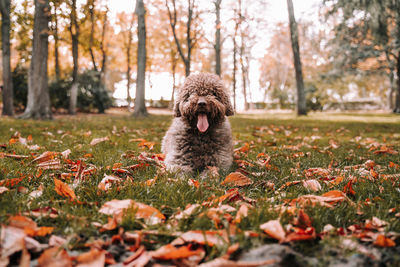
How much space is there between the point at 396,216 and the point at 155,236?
1768 mm

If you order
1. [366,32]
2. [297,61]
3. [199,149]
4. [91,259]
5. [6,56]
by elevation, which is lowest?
[91,259]

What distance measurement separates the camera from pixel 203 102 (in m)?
3.38

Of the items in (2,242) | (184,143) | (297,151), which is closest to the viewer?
(2,242)

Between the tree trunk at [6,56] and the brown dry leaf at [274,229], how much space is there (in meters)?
17.2

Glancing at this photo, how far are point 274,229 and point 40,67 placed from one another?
40.7 feet

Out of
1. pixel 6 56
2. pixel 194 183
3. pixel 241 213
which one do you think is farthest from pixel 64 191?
pixel 6 56

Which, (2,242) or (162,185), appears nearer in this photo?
(2,242)

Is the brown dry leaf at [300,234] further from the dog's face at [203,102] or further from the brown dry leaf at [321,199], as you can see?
the dog's face at [203,102]

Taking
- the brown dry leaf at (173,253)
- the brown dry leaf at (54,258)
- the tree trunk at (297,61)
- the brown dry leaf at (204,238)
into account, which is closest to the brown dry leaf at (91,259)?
the brown dry leaf at (54,258)

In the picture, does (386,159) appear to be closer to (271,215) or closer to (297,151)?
(297,151)

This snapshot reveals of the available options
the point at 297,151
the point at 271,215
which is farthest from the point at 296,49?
Result: the point at 271,215

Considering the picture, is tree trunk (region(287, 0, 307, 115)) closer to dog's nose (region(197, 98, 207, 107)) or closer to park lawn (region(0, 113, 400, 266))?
park lawn (region(0, 113, 400, 266))

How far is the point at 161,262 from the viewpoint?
1541 millimetres

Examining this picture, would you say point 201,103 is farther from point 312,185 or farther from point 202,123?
point 312,185
